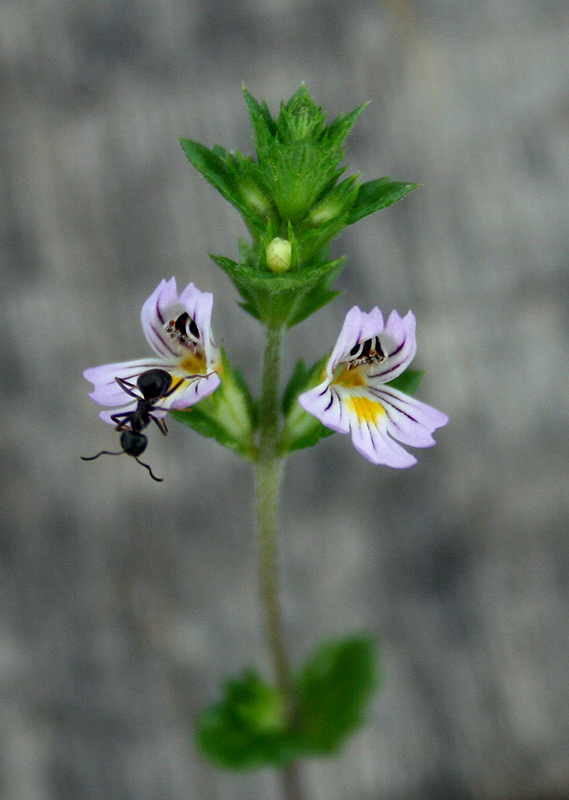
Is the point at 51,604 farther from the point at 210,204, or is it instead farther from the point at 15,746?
the point at 210,204

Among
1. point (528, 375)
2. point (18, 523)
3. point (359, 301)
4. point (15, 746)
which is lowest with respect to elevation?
point (15, 746)

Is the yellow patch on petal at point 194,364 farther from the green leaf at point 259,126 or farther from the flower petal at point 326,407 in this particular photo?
the green leaf at point 259,126

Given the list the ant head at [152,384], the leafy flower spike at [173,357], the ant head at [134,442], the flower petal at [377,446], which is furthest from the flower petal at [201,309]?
the flower petal at [377,446]

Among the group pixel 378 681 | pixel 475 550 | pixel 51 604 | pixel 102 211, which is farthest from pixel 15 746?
pixel 102 211

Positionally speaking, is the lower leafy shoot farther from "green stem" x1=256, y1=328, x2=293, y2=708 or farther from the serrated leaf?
the serrated leaf

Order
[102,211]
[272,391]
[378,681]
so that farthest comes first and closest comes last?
[102,211], [378,681], [272,391]

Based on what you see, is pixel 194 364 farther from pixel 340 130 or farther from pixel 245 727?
pixel 245 727
